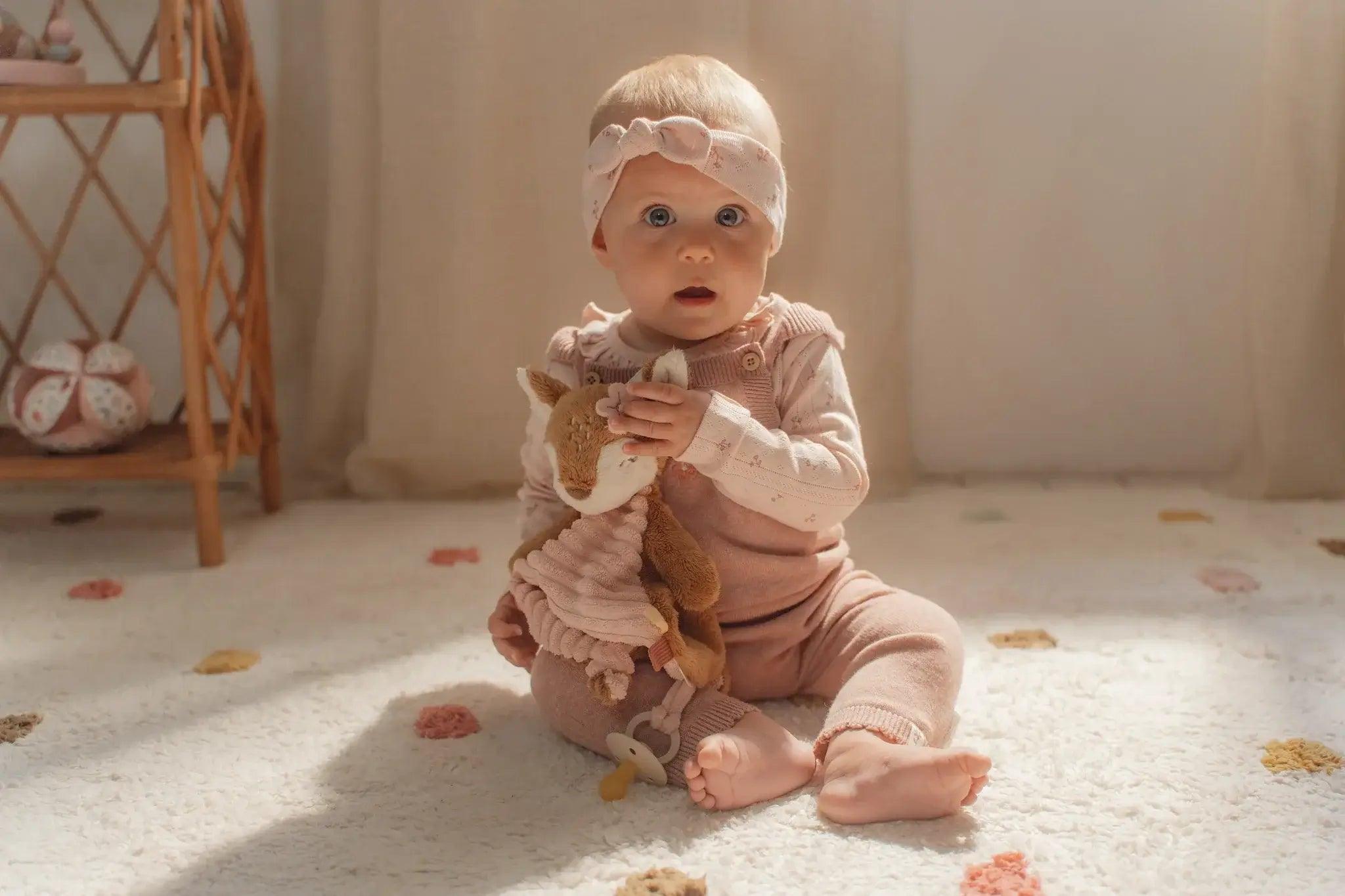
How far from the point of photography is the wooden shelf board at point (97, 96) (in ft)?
4.32

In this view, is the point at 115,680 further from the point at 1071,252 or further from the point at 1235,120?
the point at 1235,120

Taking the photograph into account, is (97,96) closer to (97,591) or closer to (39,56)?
(39,56)

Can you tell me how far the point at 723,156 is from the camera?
923mm

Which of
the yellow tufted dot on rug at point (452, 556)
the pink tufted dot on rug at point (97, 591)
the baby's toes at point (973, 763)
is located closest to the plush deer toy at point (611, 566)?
the baby's toes at point (973, 763)

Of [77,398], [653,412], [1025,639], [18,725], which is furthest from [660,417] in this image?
→ [77,398]

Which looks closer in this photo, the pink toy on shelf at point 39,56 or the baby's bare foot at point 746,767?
the baby's bare foot at point 746,767

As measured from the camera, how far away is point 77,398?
1.44 metres

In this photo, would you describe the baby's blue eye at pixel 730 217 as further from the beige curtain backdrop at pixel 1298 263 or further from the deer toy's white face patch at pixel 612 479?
the beige curtain backdrop at pixel 1298 263

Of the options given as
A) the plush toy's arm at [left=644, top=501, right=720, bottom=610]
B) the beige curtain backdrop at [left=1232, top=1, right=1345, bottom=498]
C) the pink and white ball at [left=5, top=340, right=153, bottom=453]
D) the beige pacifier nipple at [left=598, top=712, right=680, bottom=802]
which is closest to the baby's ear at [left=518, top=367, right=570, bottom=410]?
the plush toy's arm at [left=644, top=501, right=720, bottom=610]

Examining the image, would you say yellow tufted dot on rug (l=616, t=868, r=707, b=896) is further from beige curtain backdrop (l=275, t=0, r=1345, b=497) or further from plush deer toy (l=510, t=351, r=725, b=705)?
beige curtain backdrop (l=275, t=0, r=1345, b=497)

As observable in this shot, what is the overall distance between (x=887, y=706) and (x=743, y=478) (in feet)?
0.65

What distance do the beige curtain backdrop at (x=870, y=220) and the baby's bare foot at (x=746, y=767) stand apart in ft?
2.69

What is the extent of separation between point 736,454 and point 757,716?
0.20 m

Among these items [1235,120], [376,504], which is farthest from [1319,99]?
[376,504]
